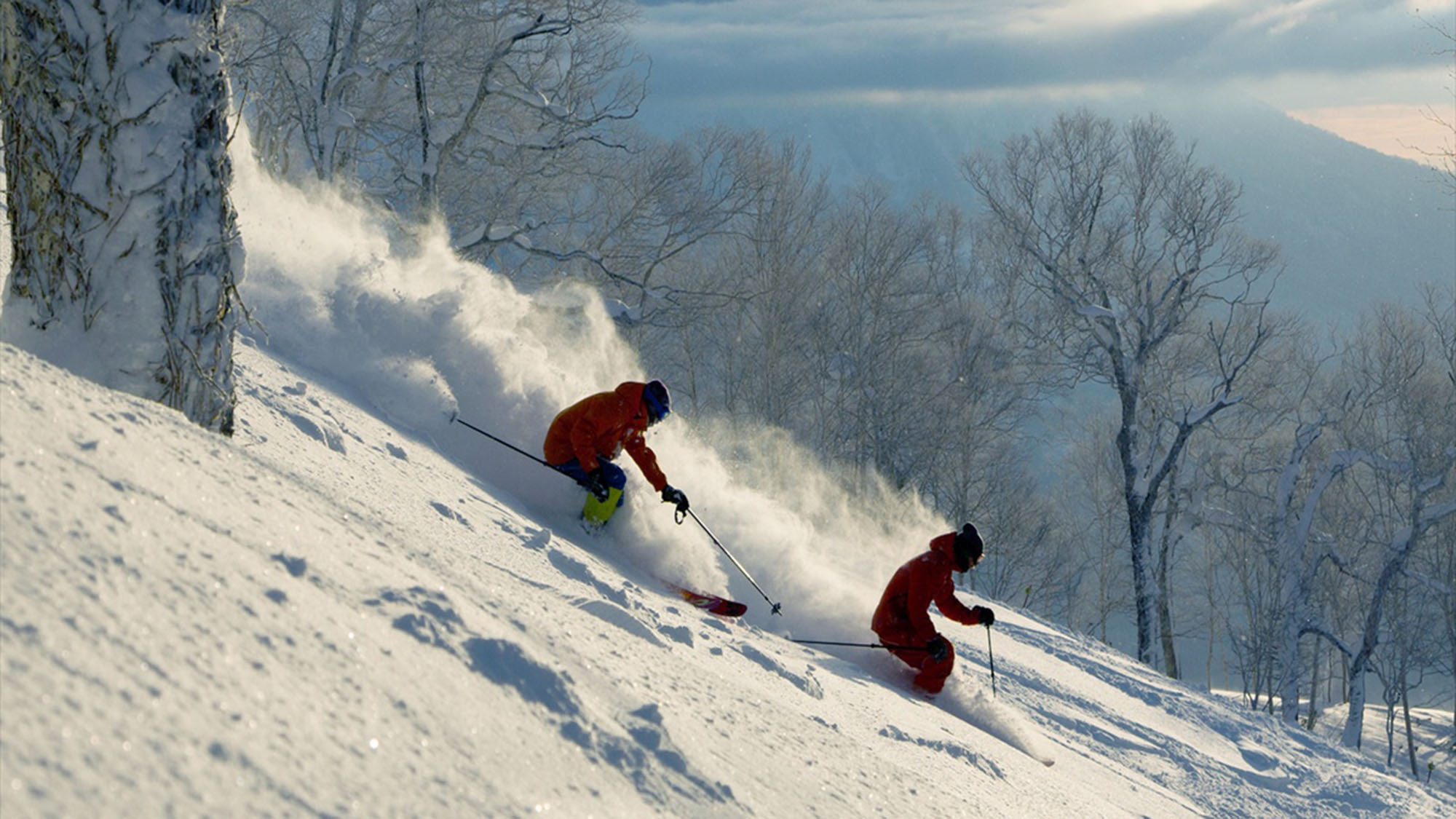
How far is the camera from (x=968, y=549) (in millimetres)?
8328

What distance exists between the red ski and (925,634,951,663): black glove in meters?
1.35

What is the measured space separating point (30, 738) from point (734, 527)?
8664mm

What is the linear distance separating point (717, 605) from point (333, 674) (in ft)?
18.8

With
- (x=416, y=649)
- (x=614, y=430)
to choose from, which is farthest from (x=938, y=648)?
(x=416, y=649)

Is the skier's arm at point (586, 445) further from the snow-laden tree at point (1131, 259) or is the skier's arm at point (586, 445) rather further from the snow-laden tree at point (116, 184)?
the snow-laden tree at point (1131, 259)

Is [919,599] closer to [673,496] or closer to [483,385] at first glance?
[673,496]

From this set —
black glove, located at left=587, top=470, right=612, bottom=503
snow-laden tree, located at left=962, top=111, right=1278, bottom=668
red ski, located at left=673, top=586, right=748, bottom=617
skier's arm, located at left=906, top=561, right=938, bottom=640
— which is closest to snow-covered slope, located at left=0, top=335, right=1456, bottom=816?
red ski, located at left=673, top=586, right=748, bottom=617

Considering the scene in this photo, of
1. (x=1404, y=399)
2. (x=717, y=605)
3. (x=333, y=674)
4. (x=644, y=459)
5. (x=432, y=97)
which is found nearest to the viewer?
(x=333, y=674)

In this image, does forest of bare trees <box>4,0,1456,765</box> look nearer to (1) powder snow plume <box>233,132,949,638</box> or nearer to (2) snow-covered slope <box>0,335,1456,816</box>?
(1) powder snow plume <box>233,132,949,638</box>

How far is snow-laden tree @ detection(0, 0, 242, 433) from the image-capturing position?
4.11 metres

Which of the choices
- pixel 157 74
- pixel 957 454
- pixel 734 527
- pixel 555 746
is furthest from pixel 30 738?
pixel 957 454

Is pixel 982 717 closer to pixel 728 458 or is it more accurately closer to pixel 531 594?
pixel 531 594

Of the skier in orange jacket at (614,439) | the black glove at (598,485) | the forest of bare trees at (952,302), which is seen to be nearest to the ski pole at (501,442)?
the skier in orange jacket at (614,439)

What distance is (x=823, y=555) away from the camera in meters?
11.3
